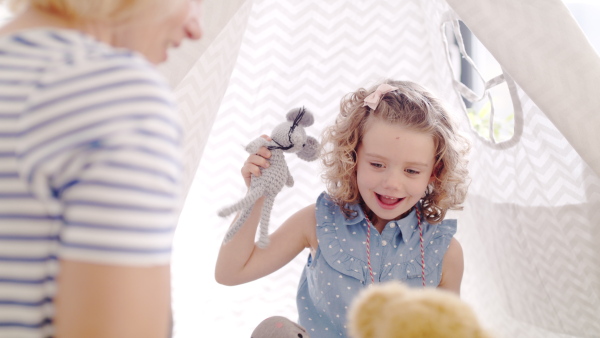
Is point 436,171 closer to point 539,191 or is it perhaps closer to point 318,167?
point 539,191

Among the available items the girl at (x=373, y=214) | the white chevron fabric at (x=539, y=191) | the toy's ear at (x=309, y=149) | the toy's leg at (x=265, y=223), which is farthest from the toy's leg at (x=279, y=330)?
the white chevron fabric at (x=539, y=191)

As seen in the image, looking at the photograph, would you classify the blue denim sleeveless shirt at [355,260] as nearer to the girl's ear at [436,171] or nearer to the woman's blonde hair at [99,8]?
the girl's ear at [436,171]

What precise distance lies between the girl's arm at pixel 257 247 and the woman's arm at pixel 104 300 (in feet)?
2.66

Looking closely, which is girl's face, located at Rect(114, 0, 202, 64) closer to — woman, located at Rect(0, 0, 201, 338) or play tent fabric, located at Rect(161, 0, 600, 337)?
woman, located at Rect(0, 0, 201, 338)

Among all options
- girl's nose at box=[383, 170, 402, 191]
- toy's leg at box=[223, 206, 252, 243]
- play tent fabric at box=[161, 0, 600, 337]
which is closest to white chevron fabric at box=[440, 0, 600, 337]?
play tent fabric at box=[161, 0, 600, 337]

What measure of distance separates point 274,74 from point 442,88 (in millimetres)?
498

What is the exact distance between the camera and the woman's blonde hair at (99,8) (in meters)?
0.49

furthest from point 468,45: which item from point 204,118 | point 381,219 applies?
point 204,118

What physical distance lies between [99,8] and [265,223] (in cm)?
74

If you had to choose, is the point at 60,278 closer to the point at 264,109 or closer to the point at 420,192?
the point at 420,192

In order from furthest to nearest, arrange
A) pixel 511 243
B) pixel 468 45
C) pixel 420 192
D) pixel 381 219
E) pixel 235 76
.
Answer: pixel 468 45, pixel 235 76, pixel 511 243, pixel 381 219, pixel 420 192

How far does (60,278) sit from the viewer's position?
440 mm

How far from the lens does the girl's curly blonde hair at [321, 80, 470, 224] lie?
1.30 meters

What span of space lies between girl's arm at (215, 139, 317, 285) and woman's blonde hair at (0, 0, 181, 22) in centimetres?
74
